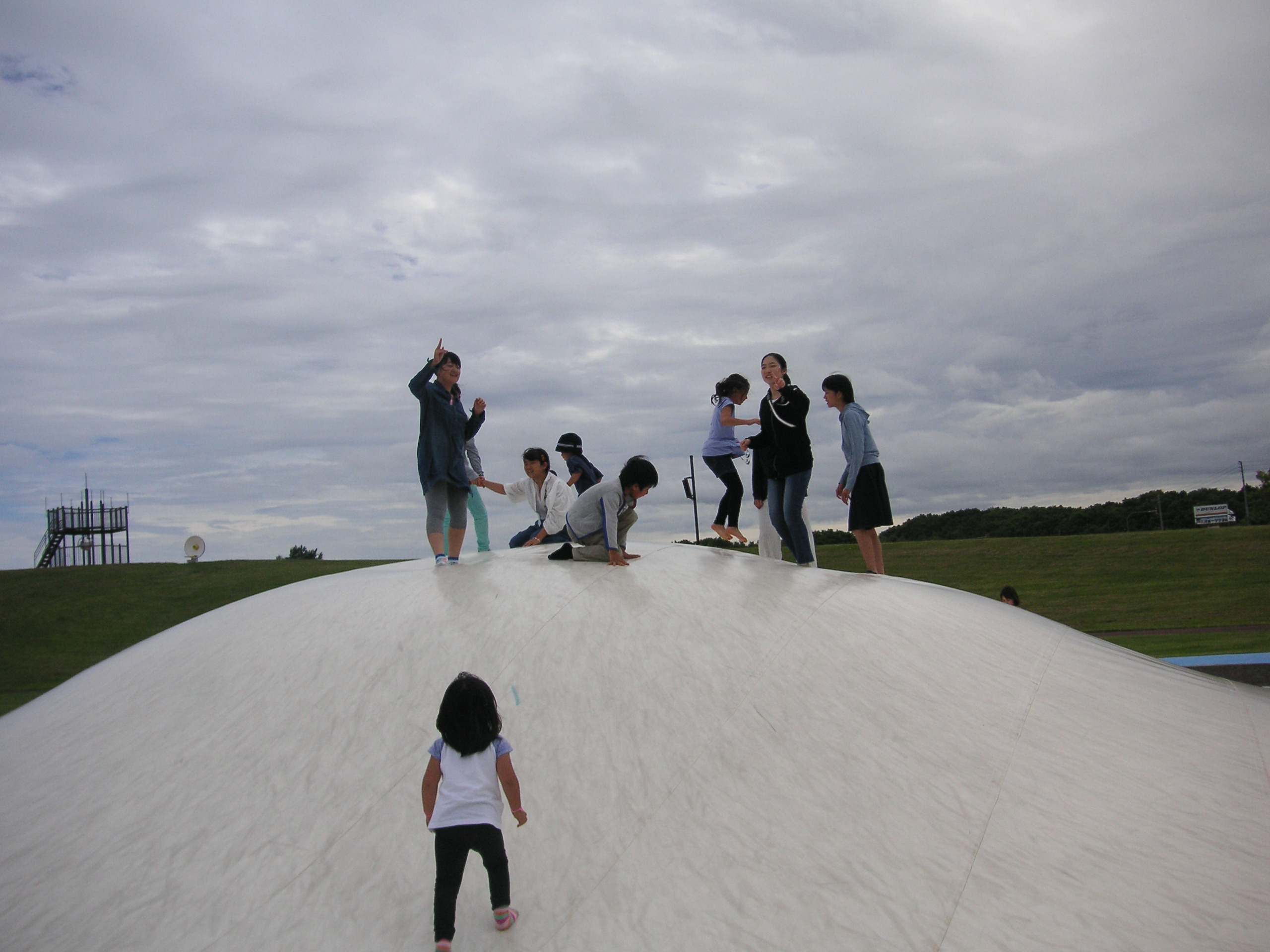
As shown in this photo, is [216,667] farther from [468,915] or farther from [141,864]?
[468,915]

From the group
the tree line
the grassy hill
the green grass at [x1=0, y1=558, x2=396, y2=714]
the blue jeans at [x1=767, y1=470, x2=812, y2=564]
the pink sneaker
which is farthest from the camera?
the tree line

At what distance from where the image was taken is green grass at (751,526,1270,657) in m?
23.5

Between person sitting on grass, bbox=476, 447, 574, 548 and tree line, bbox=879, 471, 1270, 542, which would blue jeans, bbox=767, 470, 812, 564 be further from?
tree line, bbox=879, 471, 1270, 542

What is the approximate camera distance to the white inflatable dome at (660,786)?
4.09 meters

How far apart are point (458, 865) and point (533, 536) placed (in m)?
6.45

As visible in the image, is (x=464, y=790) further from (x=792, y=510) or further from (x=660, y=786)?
(x=792, y=510)

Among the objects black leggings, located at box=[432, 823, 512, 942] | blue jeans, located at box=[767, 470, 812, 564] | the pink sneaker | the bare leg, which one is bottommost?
the pink sneaker

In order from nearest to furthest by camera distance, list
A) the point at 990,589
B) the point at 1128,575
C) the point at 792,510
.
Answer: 1. the point at 792,510
2. the point at 990,589
3. the point at 1128,575

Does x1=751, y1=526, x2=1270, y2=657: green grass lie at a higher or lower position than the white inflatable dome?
lower

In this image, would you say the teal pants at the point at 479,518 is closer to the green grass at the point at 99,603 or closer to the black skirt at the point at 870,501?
the black skirt at the point at 870,501

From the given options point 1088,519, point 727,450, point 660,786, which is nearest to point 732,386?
point 727,450

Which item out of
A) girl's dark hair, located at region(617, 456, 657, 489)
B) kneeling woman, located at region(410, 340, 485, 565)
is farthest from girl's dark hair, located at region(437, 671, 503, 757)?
kneeling woman, located at region(410, 340, 485, 565)

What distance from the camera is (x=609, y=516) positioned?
7.51 meters

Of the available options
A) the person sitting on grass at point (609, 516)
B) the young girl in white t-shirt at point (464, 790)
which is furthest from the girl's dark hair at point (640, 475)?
the young girl in white t-shirt at point (464, 790)
